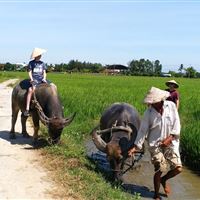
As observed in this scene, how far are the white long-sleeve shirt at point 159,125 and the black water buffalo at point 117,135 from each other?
1.23ft

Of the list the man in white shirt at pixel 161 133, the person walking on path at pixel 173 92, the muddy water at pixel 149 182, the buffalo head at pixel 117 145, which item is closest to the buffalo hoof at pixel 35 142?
the muddy water at pixel 149 182

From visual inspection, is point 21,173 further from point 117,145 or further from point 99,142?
point 117,145

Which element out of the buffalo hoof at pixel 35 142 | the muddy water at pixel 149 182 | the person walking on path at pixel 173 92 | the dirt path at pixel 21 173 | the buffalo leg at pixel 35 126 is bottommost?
the muddy water at pixel 149 182

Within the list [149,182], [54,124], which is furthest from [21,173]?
[149,182]

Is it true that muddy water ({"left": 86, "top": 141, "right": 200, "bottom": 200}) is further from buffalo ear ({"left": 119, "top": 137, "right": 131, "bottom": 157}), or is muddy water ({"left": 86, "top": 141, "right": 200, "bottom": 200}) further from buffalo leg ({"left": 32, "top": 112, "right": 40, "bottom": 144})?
buffalo leg ({"left": 32, "top": 112, "right": 40, "bottom": 144})

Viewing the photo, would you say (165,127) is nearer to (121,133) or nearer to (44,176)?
(121,133)

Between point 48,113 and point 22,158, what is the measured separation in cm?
120

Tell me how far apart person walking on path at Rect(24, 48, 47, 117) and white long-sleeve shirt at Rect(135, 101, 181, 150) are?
126 inches

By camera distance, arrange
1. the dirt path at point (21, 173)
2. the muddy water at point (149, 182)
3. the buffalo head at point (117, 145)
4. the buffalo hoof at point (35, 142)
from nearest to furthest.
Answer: the dirt path at point (21, 173), the buffalo head at point (117, 145), the muddy water at point (149, 182), the buffalo hoof at point (35, 142)

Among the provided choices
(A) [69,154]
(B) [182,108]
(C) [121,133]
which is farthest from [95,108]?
(C) [121,133]

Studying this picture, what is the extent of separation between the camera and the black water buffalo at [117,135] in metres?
6.46

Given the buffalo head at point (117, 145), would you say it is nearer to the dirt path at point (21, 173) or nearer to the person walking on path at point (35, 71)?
the dirt path at point (21, 173)

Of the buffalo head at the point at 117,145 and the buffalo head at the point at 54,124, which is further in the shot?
the buffalo head at the point at 54,124

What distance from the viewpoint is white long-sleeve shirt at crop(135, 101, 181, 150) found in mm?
6168
